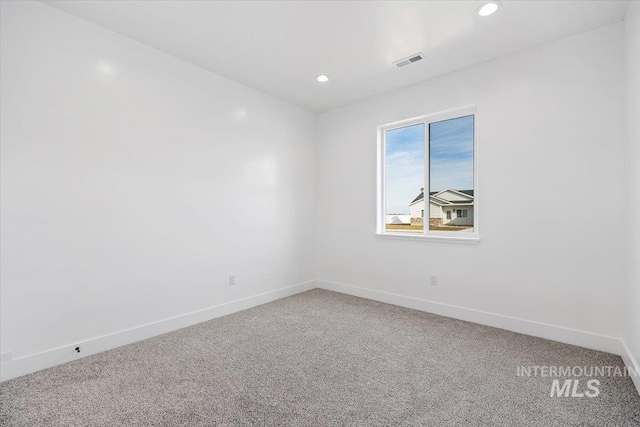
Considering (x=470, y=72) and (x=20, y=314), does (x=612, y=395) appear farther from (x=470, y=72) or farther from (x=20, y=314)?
(x=20, y=314)

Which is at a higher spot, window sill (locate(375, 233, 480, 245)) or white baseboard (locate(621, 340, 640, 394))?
window sill (locate(375, 233, 480, 245))

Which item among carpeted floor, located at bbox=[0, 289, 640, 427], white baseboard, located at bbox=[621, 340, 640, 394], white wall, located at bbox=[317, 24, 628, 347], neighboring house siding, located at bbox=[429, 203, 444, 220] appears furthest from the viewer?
neighboring house siding, located at bbox=[429, 203, 444, 220]

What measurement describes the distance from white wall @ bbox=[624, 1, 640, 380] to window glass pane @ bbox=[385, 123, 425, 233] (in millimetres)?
1823

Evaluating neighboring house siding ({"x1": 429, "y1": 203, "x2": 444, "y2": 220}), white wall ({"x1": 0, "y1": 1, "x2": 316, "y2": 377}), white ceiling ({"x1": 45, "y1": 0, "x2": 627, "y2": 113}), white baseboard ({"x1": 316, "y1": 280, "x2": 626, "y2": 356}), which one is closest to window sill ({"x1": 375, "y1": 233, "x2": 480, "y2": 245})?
neighboring house siding ({"x1": 429, "y1": 203, "x2": 444, "y2": 220})

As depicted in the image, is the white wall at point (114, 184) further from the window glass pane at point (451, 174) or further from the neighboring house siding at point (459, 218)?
the neighboring house siding at point (459, 218)

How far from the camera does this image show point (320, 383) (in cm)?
198

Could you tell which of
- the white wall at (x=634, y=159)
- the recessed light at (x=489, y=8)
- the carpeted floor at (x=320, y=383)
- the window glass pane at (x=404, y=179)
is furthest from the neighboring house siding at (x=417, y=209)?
the recessed light at (x=489, y=8)

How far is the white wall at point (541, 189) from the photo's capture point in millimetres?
2436

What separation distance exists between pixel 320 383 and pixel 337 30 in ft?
9.13

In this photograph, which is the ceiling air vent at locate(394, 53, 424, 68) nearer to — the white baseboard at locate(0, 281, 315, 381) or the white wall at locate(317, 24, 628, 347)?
the white wall at locate(317, 24, 628, 347)

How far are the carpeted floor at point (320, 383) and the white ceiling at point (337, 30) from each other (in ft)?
8.89

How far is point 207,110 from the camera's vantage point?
3.24 meters

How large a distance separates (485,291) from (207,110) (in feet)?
11.6

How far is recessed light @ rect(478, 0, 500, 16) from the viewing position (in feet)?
7.20
